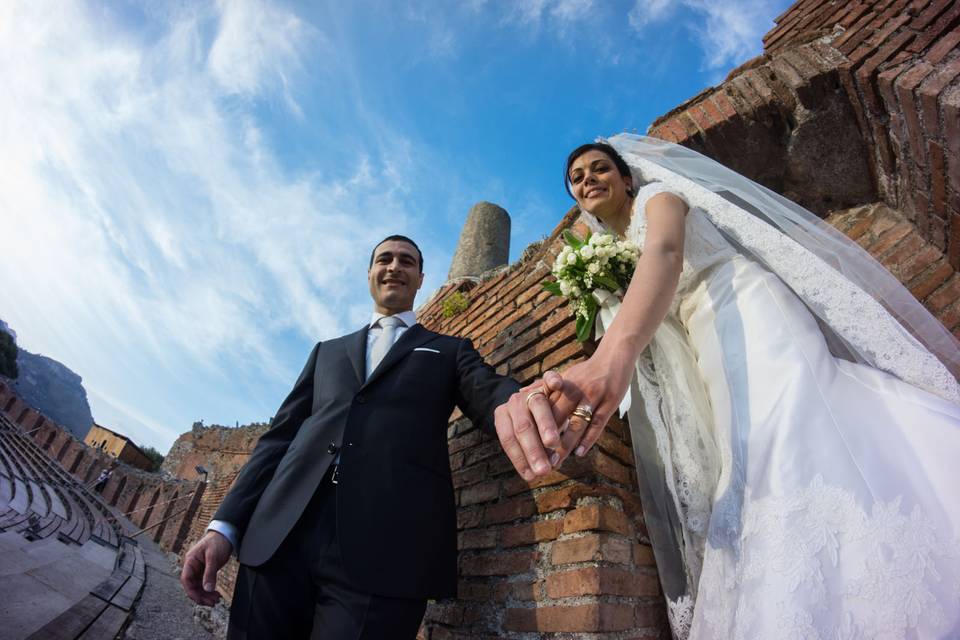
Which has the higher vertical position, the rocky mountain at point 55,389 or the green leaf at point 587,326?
the rocky mountain at point 55,389

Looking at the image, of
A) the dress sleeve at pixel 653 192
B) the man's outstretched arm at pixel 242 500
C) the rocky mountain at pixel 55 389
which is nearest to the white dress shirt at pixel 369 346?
the man's outstretched arm at pixel 242 500

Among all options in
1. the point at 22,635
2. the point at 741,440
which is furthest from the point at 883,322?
the point at 22,635

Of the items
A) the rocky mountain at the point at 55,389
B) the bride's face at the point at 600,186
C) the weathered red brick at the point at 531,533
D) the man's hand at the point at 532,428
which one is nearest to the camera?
the man's hand at the point at 532,428

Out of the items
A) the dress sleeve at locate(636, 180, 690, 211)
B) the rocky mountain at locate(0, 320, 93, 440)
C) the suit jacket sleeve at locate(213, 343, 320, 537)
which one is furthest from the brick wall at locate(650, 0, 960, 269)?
the rocky mountain at locate(0, 320, 93, 440)

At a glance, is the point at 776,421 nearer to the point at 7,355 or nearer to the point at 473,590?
the point at 473,590

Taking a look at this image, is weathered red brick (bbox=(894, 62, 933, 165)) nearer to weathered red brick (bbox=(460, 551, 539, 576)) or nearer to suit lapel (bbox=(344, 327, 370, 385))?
weathered red brick (bbox=(460, 551, 539, 576))

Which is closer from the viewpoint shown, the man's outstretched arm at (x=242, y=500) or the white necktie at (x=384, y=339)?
the man's outstretched arm at (x=242, y=500)

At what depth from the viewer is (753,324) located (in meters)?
1.33

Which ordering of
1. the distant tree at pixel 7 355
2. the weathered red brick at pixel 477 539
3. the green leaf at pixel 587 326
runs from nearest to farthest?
the weathered red brick at pixel 477 539 < the green leaf at pixel 587 326 < the distant tree at pixel 7 355

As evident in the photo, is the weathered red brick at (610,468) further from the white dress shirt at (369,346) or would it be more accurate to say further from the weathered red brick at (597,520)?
the white dress shirt at (369,346)

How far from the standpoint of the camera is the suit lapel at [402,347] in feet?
5.82

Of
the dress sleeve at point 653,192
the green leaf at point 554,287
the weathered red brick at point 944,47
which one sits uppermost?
the weathered red brick at point 944,47

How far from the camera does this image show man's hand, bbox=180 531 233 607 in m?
1.64

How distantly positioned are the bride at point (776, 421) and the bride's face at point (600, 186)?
0.18 meters
